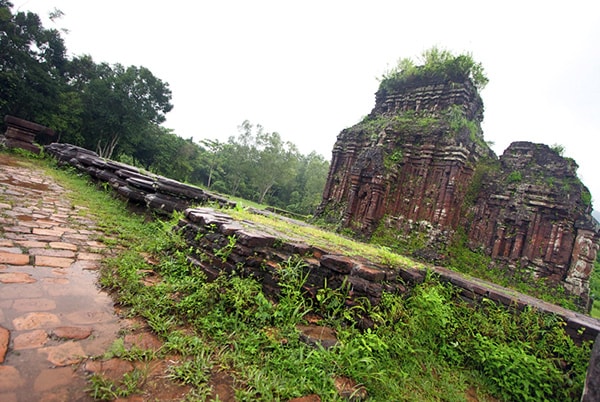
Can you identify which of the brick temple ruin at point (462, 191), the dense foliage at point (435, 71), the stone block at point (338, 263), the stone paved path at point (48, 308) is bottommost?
the stone paved path at point (48, 308)

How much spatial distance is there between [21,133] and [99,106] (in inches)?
618

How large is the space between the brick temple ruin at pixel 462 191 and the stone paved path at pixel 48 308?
820 centimetres

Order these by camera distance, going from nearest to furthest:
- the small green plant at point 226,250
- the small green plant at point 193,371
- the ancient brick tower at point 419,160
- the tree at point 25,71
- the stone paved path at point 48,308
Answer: the stone paved path at point 48,308
the small green plant at point 193,371
the small green plant at point 226,250
the ancient brick tower at point 419,160
the tree at point 25,71

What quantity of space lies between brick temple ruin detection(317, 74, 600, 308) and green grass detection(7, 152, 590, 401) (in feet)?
18.6

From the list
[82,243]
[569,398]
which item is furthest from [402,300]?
[82,243]

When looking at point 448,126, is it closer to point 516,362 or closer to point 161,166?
point 516,362

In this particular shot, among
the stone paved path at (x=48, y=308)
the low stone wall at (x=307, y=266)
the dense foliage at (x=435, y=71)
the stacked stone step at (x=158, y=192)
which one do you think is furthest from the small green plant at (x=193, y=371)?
the dense foliage at (x=435, y=71)

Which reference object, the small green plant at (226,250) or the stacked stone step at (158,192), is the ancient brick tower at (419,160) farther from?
the small green plant at (226,250)

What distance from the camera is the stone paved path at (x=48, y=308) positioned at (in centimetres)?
149

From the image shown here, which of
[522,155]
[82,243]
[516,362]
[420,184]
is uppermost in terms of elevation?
[522,155]

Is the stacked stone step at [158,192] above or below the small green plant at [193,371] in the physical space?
above

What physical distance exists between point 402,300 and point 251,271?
1.72 m

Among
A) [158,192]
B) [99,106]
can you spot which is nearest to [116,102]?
[99,106]

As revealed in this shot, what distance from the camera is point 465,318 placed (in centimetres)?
333
